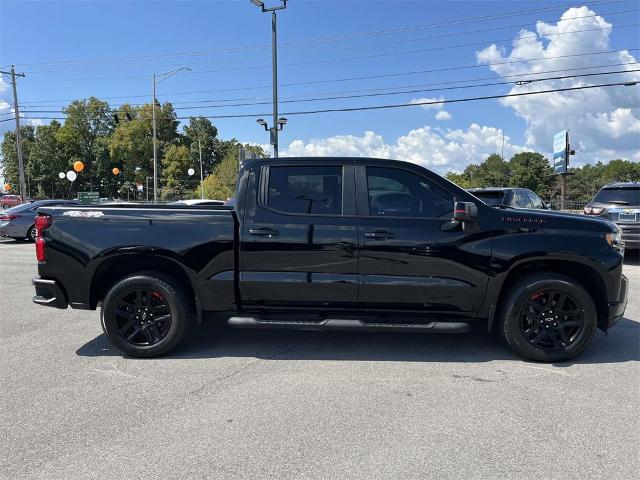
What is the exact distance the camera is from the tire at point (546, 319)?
172 inches

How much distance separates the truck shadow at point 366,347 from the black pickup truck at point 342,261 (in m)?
0.37

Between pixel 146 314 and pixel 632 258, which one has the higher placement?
pixel 146 314

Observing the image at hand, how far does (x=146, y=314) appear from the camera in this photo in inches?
183

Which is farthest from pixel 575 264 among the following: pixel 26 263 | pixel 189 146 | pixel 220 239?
pixel 189 146

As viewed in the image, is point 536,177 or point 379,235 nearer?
point 379,235

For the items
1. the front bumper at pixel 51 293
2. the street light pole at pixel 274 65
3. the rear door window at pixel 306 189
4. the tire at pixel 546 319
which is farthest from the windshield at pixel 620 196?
the street light pole at pixel 274 65

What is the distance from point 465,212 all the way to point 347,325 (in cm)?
150

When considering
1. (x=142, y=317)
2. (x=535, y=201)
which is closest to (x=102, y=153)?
(x=535, y=201)

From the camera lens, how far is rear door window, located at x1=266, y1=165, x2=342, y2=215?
4543 millimetres

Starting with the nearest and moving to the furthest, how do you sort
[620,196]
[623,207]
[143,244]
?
[143,244] < [623,207] < [620,196]

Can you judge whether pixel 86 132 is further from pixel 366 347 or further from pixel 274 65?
pixel 366 347

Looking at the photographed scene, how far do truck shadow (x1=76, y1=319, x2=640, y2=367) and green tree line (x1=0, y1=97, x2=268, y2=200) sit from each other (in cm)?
6875

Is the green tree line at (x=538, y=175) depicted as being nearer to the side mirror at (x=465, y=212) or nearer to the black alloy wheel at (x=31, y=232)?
the black alloy wheel at (x=31, y=232)

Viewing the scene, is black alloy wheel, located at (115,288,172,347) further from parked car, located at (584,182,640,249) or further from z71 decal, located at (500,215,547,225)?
parked car, located at (584,182,640,249)
